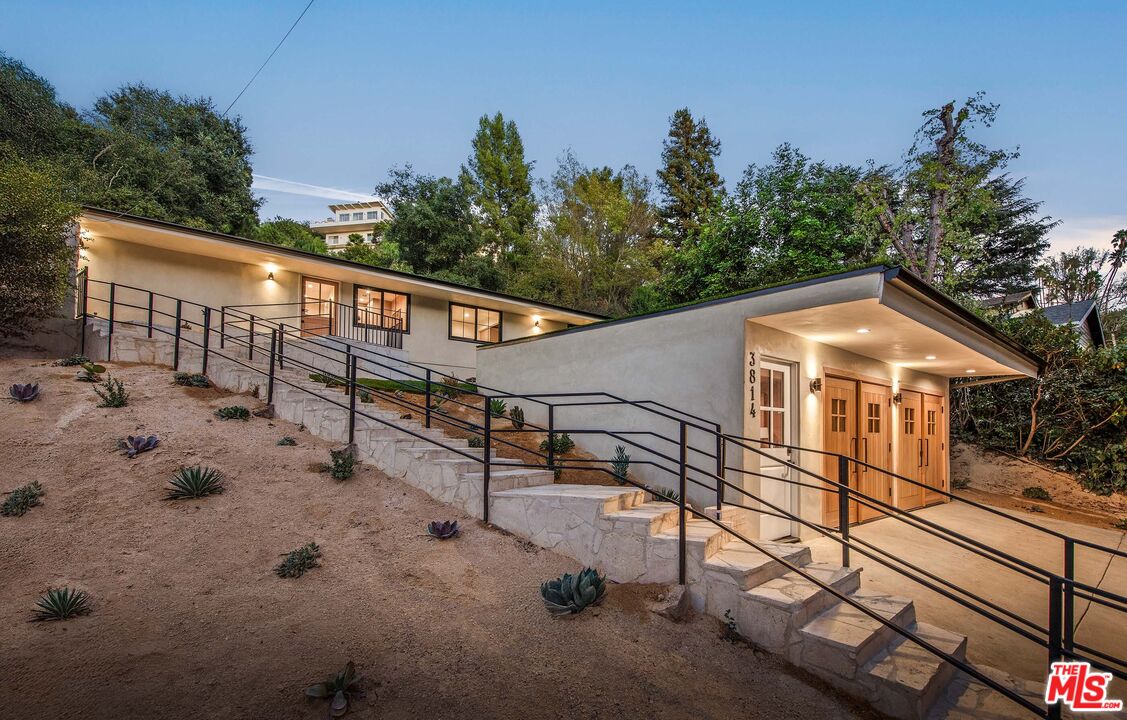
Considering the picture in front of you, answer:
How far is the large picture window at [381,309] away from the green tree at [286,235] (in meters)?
12.4

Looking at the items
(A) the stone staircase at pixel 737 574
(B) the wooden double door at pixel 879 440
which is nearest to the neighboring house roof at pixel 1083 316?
(B) the wooden double door at pixel 879 440

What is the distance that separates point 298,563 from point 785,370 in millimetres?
6438

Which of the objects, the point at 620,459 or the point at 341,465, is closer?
the point at 341,465

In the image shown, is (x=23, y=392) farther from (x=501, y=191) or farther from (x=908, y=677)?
(x=501, y=191)

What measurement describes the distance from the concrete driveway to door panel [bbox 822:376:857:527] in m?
0.54

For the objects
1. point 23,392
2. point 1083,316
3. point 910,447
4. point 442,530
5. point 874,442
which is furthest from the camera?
point 1083,316

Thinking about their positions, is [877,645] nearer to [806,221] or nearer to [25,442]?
[25,442]

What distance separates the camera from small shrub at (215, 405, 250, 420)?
671 cm

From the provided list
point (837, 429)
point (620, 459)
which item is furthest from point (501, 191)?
point (837, 429)

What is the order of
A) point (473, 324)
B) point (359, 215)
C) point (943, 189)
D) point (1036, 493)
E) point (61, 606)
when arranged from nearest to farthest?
1. point (61, 606)
2. point (1036, 493)
3. point (943, 189)
4. point (473, 324)
5. point (359, 215)

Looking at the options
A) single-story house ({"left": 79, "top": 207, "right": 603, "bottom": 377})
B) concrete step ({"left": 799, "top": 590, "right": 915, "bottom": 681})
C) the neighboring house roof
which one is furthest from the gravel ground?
the neighboring house roof

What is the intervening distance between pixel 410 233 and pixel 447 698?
74.9ft

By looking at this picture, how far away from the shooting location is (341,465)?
5.61 metres

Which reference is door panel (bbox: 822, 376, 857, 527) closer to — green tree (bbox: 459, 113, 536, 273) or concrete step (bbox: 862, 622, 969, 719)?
concrete step (bbox: 862, 622, 969, 719)
